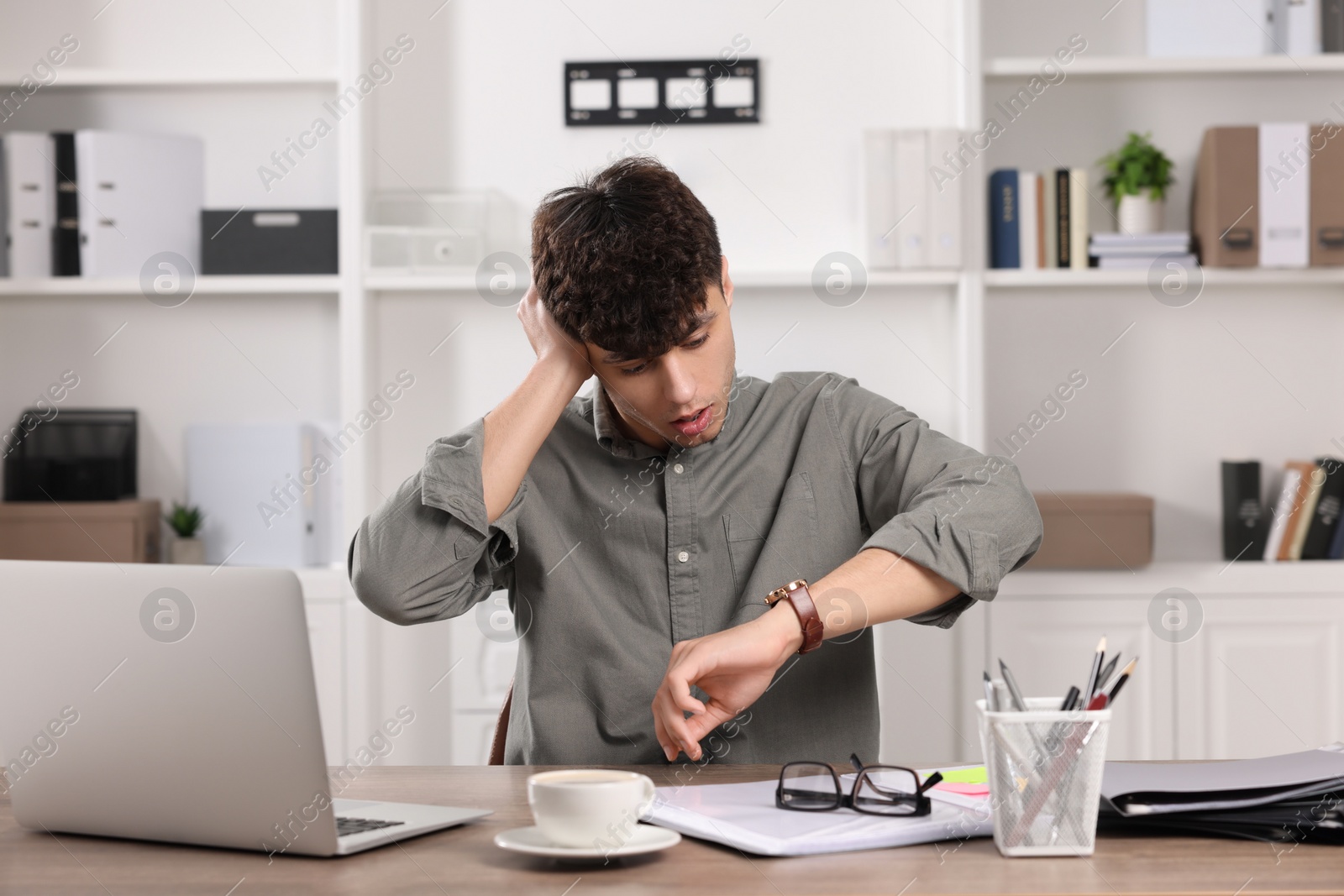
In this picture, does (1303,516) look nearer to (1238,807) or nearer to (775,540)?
(775,540)

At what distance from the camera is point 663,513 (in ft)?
4.57

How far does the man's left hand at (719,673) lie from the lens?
98 cm

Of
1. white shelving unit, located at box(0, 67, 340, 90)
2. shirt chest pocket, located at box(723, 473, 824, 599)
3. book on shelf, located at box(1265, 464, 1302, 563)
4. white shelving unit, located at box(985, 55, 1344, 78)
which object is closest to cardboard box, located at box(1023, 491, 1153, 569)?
book on shelf, located at box(1265, 464, 1302, 563)

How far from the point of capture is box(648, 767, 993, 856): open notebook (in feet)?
2.71

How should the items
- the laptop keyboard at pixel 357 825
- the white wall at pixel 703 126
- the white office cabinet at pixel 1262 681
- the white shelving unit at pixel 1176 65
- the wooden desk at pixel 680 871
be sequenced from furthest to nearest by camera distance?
the white wall at pixel 703 126 → the white shelving unit at pixel 1176 65 → the white office cabinet at pixel 1262 681 → the laptop keyboard at pixel 357 825 → the wooden desk at pixel 680 871

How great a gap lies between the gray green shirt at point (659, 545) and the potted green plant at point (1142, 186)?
56.3 inches

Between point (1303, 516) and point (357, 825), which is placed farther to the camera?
point (1303, 516)

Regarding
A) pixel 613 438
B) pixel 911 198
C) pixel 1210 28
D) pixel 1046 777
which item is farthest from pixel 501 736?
pixel 1210 28

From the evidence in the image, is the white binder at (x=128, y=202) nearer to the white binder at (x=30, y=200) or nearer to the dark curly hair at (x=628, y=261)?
the white binder at (x=30, y=200)

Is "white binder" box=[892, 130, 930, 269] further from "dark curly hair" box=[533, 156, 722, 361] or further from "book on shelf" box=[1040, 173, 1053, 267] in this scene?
"dark curly hair" box=[533, 156, 722, 361]

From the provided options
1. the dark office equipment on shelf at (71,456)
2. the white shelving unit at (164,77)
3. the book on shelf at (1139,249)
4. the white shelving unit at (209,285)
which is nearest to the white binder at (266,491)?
the dark office equipment on shelf at (71,456)

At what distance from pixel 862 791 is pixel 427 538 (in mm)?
550

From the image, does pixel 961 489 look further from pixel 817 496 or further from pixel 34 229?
pixel 34 229

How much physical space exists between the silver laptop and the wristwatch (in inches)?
14.1
